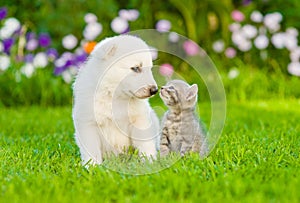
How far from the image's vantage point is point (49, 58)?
287 inches

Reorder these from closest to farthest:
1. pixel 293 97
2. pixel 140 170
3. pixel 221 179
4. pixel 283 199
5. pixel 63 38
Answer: pixel 283 199, pixel 221 179, pixel 140 170, pixel 293 97, pixel 63 38

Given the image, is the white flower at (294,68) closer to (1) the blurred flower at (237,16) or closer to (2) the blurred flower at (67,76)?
(1) the blurred flower at (237,16)

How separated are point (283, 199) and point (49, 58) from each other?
526cm

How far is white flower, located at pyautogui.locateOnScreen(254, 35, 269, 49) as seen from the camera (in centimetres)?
776

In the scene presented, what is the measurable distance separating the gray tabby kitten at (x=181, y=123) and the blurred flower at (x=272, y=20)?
4680mm

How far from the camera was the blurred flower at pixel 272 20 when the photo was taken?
779cm

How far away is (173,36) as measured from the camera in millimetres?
7410

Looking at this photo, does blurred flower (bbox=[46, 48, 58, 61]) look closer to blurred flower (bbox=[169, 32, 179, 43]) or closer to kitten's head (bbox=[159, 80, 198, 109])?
blurred flower (bbox=[169, 32, 179, 43])

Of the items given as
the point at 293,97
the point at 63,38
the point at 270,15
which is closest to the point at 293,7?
the point at 270,15

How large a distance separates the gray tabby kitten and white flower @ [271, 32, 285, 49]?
4.59 meters

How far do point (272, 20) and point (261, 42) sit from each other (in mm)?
352

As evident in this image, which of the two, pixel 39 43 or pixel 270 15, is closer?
pixel 39 43

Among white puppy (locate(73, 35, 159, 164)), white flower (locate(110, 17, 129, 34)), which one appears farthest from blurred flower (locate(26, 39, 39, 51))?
white puppy (locate(73, 35, 159, 164))

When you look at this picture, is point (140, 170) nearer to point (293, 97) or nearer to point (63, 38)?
point (293, 97)
